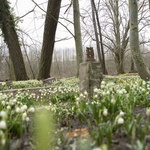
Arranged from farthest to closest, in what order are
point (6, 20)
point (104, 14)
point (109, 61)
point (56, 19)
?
point (109, 61) → point (104, 14) → point (6, 20) → point (56, 19)

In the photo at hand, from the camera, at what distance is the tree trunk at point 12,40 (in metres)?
15.2

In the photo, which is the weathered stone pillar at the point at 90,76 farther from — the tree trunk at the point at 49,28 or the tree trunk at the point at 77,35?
the tree trunk at the point at 49,28

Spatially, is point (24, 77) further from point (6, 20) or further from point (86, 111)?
point (86, 111)

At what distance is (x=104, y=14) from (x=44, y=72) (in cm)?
1694

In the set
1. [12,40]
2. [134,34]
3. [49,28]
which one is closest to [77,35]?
[49,28]

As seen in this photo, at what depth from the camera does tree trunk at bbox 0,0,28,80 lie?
49.8ft

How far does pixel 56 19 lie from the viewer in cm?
1359

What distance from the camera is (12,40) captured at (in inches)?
599

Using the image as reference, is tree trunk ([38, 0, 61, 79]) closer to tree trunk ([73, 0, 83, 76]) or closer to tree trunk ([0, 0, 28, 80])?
tree trunk ([73, 0, 83, 76])

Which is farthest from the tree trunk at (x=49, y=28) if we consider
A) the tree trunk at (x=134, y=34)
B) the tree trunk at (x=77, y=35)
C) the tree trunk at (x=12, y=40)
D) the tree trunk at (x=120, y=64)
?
the tree trunk at (x=120, y=64)

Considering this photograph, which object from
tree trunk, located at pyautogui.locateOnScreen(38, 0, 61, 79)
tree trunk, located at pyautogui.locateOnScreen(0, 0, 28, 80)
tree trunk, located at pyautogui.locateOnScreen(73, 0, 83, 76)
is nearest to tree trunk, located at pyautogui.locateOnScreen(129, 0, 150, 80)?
tree trunk, located at pyautogui.locateOnScreen(73, 0, 83, 76)

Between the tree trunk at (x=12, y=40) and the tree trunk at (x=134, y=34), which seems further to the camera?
the tree trunk at (x=12, y=40)

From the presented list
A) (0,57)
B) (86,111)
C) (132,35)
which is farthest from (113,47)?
(86,111)

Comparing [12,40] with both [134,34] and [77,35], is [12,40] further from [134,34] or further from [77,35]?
[134,34]
